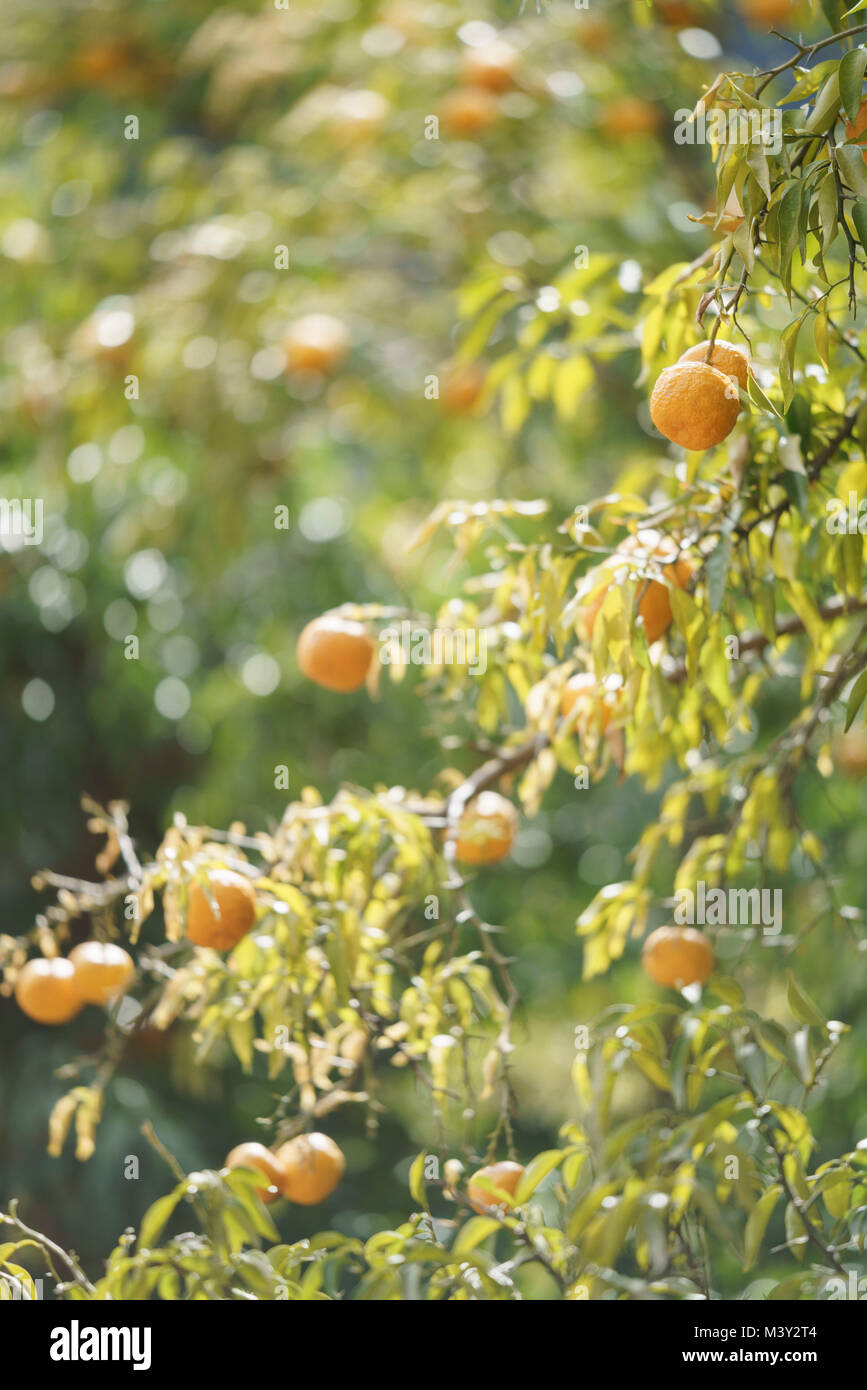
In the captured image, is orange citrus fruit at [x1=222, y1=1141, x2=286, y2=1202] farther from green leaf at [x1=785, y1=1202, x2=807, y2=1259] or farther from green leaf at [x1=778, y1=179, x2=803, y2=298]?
green leaf at [x1=778, y1=179, x2=803, y2=298]

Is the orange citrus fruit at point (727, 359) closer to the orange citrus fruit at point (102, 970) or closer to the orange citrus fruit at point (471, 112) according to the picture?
the orange citrus fruit at point (102, 970)

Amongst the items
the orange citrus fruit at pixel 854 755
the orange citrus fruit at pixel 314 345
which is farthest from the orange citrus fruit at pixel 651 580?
the orange citrus fruit at pixel 314 345

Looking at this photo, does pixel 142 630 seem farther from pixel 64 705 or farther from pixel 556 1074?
pixel 556 1074

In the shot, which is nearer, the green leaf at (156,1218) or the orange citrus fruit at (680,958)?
the green leaf at (156,1218)

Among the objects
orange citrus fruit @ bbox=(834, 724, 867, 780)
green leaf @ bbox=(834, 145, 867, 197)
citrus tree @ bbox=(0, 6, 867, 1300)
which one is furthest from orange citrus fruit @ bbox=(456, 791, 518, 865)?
orange citrus fruit @ bbox=(834, 724, 867, 780)

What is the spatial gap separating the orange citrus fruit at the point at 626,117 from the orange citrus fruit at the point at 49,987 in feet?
4.54

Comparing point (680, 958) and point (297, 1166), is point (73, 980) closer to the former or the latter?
point (297, 1166)

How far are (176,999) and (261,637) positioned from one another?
129 centimetres

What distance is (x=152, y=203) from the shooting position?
2.16 meters

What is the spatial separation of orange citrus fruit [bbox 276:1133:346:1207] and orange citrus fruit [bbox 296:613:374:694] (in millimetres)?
318

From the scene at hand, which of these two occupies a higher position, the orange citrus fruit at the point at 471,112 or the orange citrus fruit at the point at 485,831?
the orange citrus fruit at the point at 471,112

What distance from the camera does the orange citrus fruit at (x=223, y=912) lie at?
769 mm

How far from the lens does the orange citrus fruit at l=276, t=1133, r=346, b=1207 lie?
2.74 feet

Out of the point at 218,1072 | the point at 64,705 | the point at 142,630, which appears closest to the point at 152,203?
the point at 142,630
